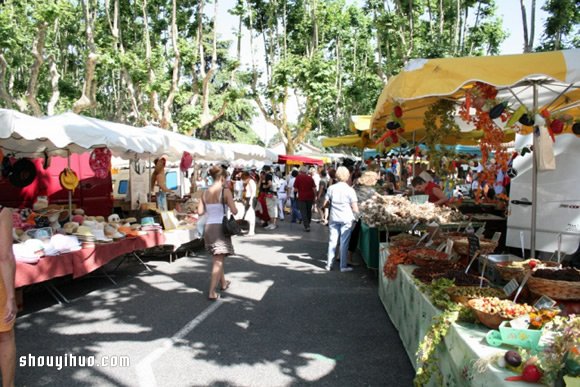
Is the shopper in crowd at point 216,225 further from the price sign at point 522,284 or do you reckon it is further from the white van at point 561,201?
the white van at point 561,201

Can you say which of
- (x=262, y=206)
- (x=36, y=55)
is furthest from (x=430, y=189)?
(x=36, y=55)

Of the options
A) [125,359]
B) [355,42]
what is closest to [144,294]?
[125,359]

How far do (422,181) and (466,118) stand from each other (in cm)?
289

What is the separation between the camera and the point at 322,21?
27.9m

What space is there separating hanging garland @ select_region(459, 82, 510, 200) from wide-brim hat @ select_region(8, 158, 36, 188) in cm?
788

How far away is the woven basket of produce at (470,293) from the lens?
3.20m

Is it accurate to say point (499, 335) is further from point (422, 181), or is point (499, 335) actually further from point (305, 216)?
point (305, 216)

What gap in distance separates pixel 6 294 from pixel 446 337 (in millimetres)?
3094

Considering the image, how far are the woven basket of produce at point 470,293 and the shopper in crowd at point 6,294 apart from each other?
10.6ft

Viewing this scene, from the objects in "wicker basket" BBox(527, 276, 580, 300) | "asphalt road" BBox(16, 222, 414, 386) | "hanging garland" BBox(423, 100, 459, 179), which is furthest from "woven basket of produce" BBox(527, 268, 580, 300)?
"hanging garland" BBox(423, 100, 459, 179)

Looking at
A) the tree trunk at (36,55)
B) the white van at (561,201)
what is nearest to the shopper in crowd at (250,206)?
the white van at (561,201)

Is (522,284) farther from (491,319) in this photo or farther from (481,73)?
(481,73)

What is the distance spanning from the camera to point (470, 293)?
10.8ft

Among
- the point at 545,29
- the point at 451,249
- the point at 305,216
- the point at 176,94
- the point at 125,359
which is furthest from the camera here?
the point at 176,94
